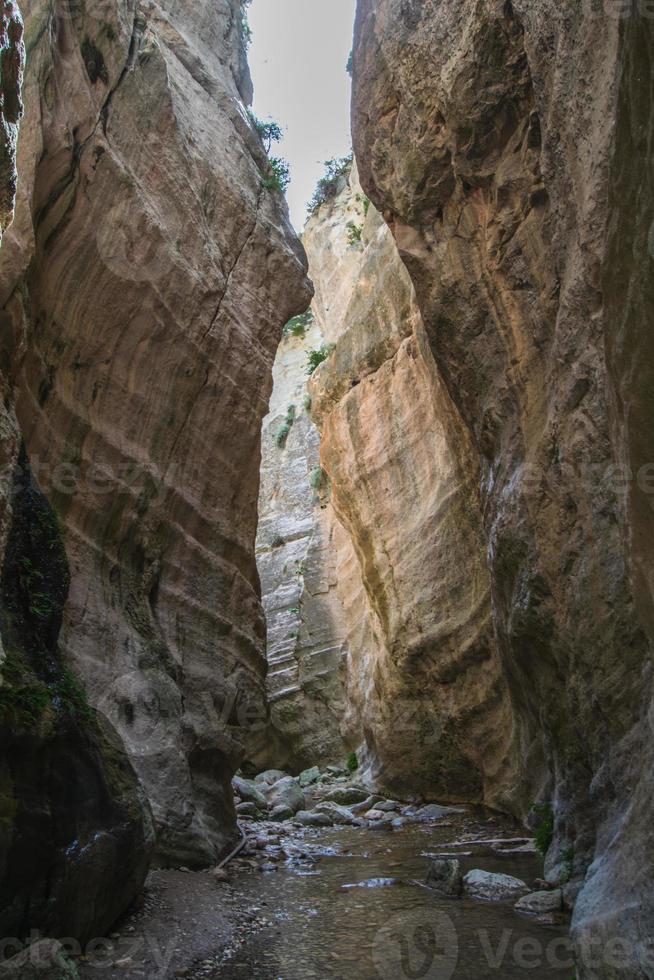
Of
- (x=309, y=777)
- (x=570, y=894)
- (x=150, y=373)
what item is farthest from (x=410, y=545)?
(x=570, y=894)

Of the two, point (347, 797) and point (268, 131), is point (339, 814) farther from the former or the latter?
point (268, 131)

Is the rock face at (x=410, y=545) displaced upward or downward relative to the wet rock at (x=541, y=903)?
upward

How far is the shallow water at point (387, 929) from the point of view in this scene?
17.6 ft

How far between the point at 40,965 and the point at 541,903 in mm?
4278

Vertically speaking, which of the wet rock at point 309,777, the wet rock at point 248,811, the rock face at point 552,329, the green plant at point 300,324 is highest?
the green plant at point 300,324

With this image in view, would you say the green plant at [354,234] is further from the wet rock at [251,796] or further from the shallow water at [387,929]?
the shallow water at [387,929]

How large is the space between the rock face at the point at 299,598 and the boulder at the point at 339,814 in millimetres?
8486

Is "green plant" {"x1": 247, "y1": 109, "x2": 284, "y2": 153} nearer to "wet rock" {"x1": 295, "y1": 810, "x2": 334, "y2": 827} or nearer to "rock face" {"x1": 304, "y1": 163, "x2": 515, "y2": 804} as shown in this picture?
"rock face" {"x1": 304, "y1": 163, "x2": 515, "y2": 804}

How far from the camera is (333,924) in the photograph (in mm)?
6535

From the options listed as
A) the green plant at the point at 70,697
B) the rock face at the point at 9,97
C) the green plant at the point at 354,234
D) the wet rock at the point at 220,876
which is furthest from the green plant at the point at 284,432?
the rock face at the point at 9,97

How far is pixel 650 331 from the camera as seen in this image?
319 cm

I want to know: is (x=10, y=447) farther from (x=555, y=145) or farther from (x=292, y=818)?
(x=292, y=818)

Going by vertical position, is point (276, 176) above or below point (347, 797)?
above

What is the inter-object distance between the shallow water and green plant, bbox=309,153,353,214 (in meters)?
25.9
